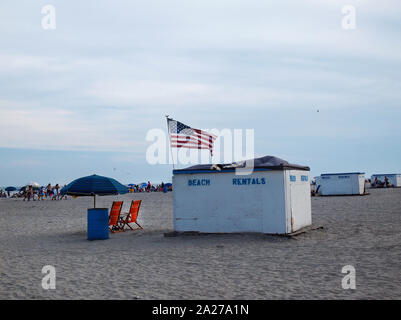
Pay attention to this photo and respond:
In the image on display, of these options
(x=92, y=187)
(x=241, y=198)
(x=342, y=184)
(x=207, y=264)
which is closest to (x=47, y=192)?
(x=342, y=184)

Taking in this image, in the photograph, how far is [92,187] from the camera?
47.1 ft

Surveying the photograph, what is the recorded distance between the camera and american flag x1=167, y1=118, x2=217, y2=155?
14195 millimetres

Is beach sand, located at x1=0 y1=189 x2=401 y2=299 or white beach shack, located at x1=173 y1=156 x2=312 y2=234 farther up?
white beach shack, located at x1=173 y1=156 x2=312 y2=234

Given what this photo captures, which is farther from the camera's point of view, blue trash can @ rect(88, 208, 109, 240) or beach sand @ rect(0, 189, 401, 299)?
blue trash can @ rect(88, 208, 109, 240)

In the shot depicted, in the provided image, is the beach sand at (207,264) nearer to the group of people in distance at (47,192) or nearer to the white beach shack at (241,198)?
the white beach shack at (241,198)

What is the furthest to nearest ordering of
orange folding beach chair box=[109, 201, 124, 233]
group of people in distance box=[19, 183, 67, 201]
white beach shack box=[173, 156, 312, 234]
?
group of people in distance box=[19, 183, 67, 201], orange folding beach chair box=[109, 201, 124, 233], white beach shack box=[173, 156, 312, 234]

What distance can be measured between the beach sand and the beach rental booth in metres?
25.3

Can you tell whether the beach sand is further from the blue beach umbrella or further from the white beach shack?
the blue beach umbrella

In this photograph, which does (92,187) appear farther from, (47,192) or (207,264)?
(47,192)

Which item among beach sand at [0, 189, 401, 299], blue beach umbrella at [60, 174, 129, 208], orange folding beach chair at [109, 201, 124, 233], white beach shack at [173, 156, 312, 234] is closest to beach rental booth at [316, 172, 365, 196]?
beach sand at [0, 189, 401, 299]

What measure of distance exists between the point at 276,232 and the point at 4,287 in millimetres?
7461

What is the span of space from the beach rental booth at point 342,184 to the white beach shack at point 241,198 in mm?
26696

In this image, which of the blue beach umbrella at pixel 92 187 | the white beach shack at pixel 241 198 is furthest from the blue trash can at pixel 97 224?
the white beach shack at pixel 241 198
